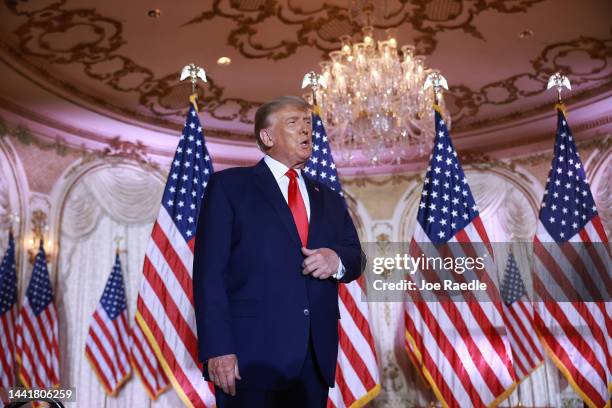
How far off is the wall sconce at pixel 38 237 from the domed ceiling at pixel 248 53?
4.01ft

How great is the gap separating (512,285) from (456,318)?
15.0 feet

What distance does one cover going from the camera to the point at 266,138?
2.48 metres

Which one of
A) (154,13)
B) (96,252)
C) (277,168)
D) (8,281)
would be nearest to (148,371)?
(8,281)

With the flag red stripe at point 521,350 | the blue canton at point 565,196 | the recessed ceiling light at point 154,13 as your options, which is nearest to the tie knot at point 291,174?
the blue canton at point 565,196

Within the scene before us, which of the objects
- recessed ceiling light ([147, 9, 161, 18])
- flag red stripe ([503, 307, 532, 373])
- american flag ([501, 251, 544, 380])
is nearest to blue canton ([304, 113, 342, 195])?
recessed ceiling light ([147, 9, 161, 18])

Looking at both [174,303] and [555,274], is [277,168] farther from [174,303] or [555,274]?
[555,274]

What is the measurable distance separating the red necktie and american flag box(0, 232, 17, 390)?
205 inches

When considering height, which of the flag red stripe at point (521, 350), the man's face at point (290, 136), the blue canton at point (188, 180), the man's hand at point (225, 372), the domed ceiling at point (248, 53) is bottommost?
the flag red stripe at point (521, 350)

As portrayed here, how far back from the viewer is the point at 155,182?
904 cm

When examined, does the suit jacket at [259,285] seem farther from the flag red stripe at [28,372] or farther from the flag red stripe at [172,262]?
the flag red stripe at [28,372]

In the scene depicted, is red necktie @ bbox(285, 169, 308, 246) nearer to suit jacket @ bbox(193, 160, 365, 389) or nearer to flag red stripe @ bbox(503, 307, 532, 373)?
suit jacket @ bbox(193, 160, 365, 389)

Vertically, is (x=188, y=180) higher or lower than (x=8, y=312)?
higher

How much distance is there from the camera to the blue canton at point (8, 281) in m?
6.62

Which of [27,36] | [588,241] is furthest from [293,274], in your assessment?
[27,36]
